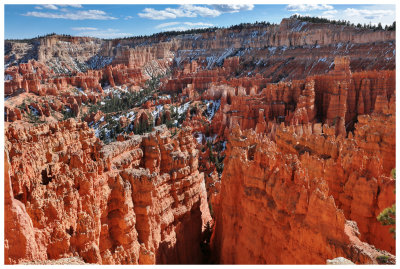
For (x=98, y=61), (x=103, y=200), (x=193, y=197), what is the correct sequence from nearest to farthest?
(x=103, y=200) < (x=193, y=197) < (x=98, y=61)

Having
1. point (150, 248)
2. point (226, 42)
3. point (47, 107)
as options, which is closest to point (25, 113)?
point (47, 107)

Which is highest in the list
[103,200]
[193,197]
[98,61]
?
[98,61]

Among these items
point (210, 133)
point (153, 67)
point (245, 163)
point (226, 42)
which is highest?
point (226, 42)

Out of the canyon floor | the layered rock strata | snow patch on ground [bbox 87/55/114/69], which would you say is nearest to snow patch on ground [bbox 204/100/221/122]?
the canyon floor

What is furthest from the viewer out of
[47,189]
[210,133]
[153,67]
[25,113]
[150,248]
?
[153,67]

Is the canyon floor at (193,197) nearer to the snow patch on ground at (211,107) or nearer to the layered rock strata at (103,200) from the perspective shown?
the layered rock strata at (103,200)

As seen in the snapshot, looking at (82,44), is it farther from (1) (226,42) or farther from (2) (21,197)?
(2) (21,197)

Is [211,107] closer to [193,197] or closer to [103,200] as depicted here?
[193,197]

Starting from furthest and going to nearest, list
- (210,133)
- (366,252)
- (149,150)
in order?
(210,133) → (149,150) → (366,252)

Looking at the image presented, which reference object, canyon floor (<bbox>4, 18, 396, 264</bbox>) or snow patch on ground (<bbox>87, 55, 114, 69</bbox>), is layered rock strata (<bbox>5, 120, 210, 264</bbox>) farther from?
snow patch on ground (<bbox>87, 55, 114, 69</bbox>)

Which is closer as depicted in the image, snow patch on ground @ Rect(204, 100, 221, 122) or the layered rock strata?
the layered rock strata

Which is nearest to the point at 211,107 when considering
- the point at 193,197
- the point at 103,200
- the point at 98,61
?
the point at 193,197
